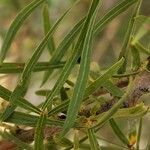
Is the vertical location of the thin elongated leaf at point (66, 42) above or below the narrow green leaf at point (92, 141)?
above

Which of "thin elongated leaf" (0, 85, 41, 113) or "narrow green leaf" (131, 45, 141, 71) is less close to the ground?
"narrow green leaf" (131, 45, 141, 71)

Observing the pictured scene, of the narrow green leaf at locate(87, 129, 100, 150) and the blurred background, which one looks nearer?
the narrow green leaf at locate(87, 129, 100, 150)

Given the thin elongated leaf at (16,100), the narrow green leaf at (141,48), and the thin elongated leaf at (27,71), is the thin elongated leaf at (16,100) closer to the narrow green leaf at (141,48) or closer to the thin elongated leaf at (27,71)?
the thin elongated leaf at (27,71)

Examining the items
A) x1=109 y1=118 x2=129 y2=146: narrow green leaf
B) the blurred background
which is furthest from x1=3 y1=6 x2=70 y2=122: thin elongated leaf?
the blurred background

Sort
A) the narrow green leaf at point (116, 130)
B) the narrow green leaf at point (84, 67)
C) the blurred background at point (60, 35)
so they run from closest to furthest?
the narrow green leaf at point (84, 67) → the narrow green leaf at point (116, 130) → the blurred background at point (60, 35)

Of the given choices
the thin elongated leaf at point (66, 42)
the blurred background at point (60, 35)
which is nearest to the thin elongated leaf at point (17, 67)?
the thin elongated leaf at point (66, 42)

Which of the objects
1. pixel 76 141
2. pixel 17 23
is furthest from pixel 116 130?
pixel 17 23

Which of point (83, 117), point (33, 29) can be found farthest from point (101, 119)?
point (33, 29)

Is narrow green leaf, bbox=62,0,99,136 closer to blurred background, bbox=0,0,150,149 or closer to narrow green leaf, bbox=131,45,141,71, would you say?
narrow green leaf, bbox=131,45,141,71

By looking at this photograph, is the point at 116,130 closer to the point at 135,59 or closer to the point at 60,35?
the point at 135,59

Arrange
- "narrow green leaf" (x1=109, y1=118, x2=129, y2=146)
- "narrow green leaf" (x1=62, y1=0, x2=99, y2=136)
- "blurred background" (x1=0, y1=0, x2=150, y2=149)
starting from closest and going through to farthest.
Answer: "narrow green leaf" (x1=62, y1=0, x2=99, y2=136), "narrow green leaf" (x1=109, y1=118, x2=129, y2=146), "blurred background" (x1=0, y1=0, x2=150, y2=149)

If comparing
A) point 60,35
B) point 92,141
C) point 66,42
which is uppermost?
point 60,35

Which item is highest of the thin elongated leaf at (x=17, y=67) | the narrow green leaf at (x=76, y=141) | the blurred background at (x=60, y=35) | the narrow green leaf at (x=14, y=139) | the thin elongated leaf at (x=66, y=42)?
the blurred background at (x=60, y=35)

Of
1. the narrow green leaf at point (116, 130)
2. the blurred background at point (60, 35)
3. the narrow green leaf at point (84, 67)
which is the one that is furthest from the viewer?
the blurred background at point (60, 35)
